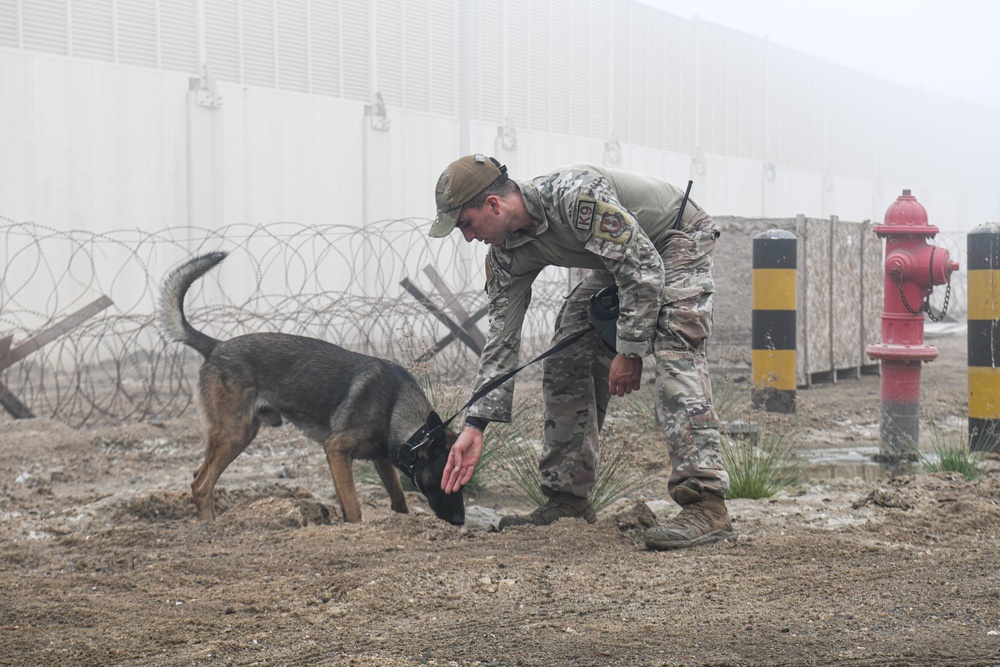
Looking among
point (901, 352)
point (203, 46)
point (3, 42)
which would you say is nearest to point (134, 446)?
point (901, 352)

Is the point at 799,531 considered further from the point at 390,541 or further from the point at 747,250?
the point at 747,250

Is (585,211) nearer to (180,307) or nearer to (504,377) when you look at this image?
(504,377)

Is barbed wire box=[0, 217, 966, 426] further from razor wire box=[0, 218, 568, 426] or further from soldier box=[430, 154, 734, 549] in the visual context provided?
soldier box=[430, 154, 734, 549]

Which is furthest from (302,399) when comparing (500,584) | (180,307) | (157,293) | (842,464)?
(157,293)

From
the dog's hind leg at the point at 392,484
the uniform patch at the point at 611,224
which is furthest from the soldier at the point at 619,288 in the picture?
the dog's hind leg at the point at 392,484

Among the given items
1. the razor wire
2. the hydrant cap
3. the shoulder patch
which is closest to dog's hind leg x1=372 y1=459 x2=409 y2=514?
the shoulder patch

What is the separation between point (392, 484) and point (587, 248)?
1.99m

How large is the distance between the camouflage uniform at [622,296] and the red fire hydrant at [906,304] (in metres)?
2.17

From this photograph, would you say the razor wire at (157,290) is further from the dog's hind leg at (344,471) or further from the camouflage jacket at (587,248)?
the camouflage jacket at (587,248)

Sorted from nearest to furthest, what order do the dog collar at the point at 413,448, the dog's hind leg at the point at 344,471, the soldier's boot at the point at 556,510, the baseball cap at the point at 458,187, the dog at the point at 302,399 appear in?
the baseball cap at the point at 458,187 → the soldier's boot at the point at 556,510 → the dog collar at the point at 413,448 → the dog's hind leg at the point at 344,471 → the dog at the point at 302,399

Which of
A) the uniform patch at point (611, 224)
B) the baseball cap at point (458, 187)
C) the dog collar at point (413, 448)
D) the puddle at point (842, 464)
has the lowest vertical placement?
the puddle at point (842, 464)

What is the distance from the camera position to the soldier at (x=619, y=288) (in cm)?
365

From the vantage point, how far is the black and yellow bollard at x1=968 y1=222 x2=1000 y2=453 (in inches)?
224

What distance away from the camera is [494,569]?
3.44 m
